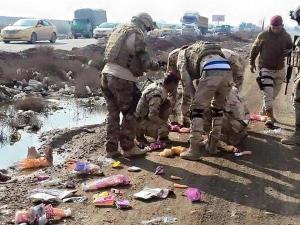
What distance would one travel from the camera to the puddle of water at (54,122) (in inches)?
383

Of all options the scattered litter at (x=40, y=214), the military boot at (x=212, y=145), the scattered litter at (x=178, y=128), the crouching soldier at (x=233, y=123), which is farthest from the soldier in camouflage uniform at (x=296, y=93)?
the scattered litter at (x=40, y=214)

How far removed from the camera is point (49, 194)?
6.02m

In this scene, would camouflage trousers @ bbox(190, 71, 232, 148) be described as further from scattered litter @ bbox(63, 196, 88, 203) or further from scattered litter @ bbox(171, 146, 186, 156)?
scattered litter @ bbox(63, 196, 88, 203)

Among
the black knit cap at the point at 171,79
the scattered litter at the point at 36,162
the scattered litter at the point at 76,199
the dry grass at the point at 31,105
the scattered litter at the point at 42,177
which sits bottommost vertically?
the dry grass at the point at 31,105

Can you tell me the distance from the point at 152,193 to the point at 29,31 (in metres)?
25.5

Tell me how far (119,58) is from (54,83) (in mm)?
12167

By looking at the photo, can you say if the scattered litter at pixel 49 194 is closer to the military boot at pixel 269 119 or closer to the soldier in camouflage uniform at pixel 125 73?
the soldier in camouflage uniform at pixel 125 73

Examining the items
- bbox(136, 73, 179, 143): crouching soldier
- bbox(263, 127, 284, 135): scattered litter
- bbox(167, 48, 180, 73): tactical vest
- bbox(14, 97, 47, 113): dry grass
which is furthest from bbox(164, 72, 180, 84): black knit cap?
bbox(14, 97, 47, 113): dry grass

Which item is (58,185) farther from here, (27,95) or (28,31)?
(28,31)

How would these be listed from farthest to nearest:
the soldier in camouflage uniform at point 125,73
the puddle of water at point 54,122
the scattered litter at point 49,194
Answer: the puddle of water at point 54,122 → the soldier in camouflage uniform at point 125,73 → the scattered litter at point 49,194

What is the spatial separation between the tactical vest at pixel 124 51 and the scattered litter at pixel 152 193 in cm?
194

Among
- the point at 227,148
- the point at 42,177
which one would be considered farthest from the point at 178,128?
the point at 42,177

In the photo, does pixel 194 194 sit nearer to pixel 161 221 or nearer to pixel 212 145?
pixel 161 221

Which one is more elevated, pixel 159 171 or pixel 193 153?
pixel 193 153
